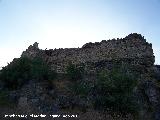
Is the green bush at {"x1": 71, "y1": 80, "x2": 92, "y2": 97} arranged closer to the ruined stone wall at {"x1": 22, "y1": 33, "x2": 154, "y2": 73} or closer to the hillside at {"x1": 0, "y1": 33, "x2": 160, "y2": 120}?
the hillside at {"x1": 0, "y1": 33, "x2": 160, "y2": 120}

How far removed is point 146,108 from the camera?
17766 millimetres

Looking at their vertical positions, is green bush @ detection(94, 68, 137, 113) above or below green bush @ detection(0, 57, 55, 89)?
below

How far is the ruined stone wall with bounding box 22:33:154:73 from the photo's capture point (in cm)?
2247

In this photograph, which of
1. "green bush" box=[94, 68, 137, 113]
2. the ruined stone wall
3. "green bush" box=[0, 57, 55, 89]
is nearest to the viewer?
"green bush" box=[94, 68, 137, 113]

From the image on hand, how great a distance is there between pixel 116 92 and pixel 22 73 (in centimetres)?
673

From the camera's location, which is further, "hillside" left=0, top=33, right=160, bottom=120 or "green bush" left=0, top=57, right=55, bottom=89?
"green bush" left=0, top=57, right=55, bottom=89

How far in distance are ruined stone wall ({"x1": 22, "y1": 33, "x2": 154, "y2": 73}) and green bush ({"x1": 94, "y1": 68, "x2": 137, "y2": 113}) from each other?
4.68 m

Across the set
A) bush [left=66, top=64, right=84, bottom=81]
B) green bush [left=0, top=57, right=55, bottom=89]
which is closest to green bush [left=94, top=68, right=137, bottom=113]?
bush [left=66, top=64, right=84, bottom=81]

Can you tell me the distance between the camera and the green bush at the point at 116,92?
51.5ft

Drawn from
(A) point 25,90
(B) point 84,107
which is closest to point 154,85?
(B) point 84,107

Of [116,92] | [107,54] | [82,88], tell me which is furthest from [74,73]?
[116,92]

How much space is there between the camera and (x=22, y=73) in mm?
19969

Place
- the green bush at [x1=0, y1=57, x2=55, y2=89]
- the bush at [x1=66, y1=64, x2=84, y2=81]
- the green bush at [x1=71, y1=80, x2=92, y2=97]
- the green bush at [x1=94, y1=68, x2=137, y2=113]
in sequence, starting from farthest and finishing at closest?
the bush at [x1=66, y1=64, x2=84, y2=81], the green bush at [x1=0, y1=57, x2=55, y2=89], the green bush at [x1=71, y1=80, x2=92, y2=97], the green bush at [x1=94, y1=68, x2=137, y2=113]

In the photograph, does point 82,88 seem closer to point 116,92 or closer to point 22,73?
point 116,92
